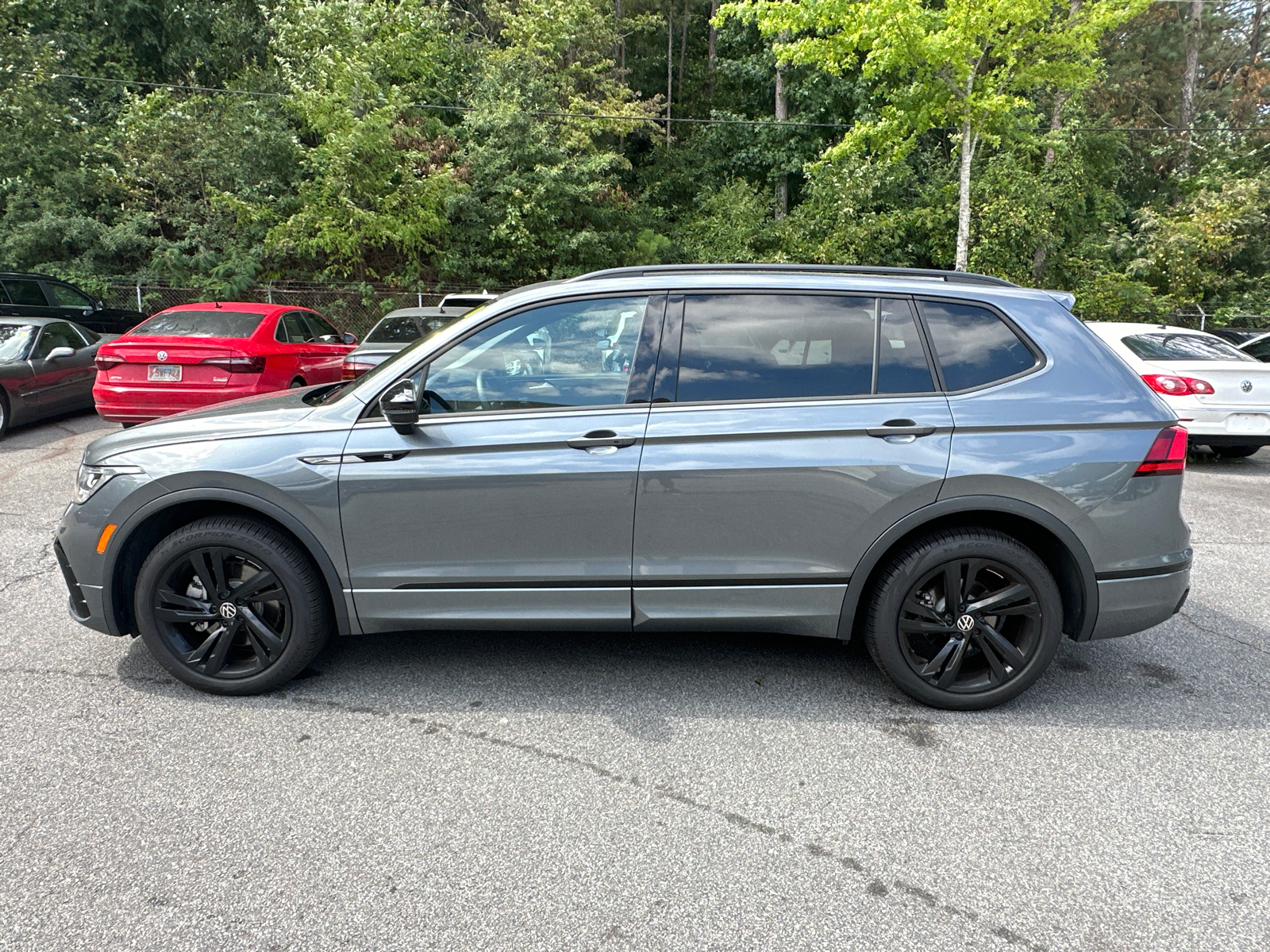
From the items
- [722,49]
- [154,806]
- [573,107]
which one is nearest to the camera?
[154,806]

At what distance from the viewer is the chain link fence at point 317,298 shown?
20234mm

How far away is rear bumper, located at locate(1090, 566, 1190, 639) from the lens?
3605 millimetres

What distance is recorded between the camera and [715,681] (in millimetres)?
3988

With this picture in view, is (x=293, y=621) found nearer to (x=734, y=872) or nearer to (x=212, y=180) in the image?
(x=734, y=872)

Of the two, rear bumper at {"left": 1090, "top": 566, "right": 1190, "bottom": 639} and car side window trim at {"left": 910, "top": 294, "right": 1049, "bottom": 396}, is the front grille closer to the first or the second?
car side window trim at {"left": 910, "top": 294, "right": 1049, "bottom": 396}

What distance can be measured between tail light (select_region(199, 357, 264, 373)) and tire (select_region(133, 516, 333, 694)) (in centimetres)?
575

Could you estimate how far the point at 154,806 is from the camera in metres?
2.96

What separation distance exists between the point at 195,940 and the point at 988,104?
20889 mm

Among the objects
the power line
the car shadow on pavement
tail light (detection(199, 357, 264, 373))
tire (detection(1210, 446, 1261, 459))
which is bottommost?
tire (detection(1210, 446, 1261, 459))

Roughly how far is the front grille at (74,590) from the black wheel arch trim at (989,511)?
10.5 ft

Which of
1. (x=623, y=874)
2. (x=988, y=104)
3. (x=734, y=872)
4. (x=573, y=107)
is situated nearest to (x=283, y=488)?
(x=623, y=874)

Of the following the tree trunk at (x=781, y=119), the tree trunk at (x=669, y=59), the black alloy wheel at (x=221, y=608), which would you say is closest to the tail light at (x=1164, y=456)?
the black alloy wheel at (x=221, y=608)

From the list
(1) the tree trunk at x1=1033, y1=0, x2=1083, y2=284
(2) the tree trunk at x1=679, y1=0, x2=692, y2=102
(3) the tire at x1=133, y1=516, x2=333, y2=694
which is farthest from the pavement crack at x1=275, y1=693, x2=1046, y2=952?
(2) the tree trunk at x1=679, y1=0, x2=692, y2=102

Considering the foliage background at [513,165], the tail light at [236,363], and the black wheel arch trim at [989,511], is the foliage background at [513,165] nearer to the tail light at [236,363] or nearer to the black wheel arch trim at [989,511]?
the tail light at [236,363]
